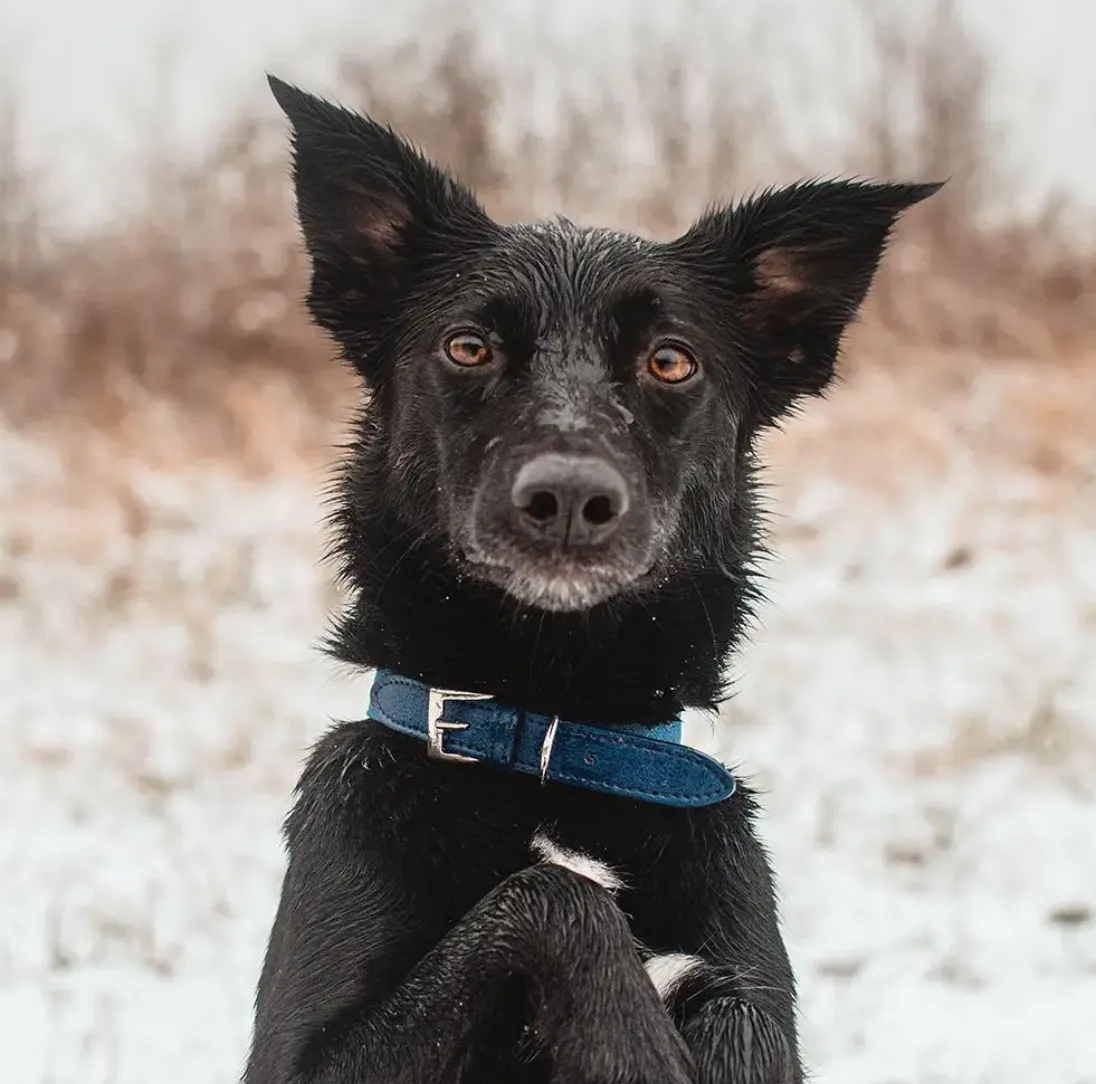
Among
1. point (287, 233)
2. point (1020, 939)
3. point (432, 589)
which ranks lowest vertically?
point (432, 589)

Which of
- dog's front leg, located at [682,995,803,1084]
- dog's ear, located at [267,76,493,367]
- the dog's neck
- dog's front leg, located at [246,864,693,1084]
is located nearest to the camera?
dog's front leg, located at [246,864,693,1084]

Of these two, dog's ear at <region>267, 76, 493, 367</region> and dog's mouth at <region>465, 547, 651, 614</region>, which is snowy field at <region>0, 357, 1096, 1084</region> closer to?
dog's mouth at <region>465, 547, 651, 614</region>

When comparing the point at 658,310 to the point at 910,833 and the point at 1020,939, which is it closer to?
the point at 1020,939

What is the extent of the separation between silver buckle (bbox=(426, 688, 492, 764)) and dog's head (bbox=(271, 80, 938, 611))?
245 millimetres

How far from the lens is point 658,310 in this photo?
115 inches

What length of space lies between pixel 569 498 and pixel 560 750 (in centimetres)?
47

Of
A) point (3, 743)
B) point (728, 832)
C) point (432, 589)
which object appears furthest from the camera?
point (3, 743)

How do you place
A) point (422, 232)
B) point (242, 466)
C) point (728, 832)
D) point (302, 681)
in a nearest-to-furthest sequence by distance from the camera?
point (728, 832) < point (422, 232) < point (302, 681) < point (242, 466)

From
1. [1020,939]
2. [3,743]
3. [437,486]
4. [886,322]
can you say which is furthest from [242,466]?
[437,486]

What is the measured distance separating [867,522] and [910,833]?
431cm

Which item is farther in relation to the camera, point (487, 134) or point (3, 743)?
point (487, 134)

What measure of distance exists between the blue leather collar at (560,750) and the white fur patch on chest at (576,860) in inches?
4.6

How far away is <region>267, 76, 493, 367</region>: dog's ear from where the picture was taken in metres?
2.95

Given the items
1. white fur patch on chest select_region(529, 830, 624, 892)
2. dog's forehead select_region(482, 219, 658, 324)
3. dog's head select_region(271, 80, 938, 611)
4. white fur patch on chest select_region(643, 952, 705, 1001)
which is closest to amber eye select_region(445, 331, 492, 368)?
dog's head select_region(271, 80, 938, 611)
